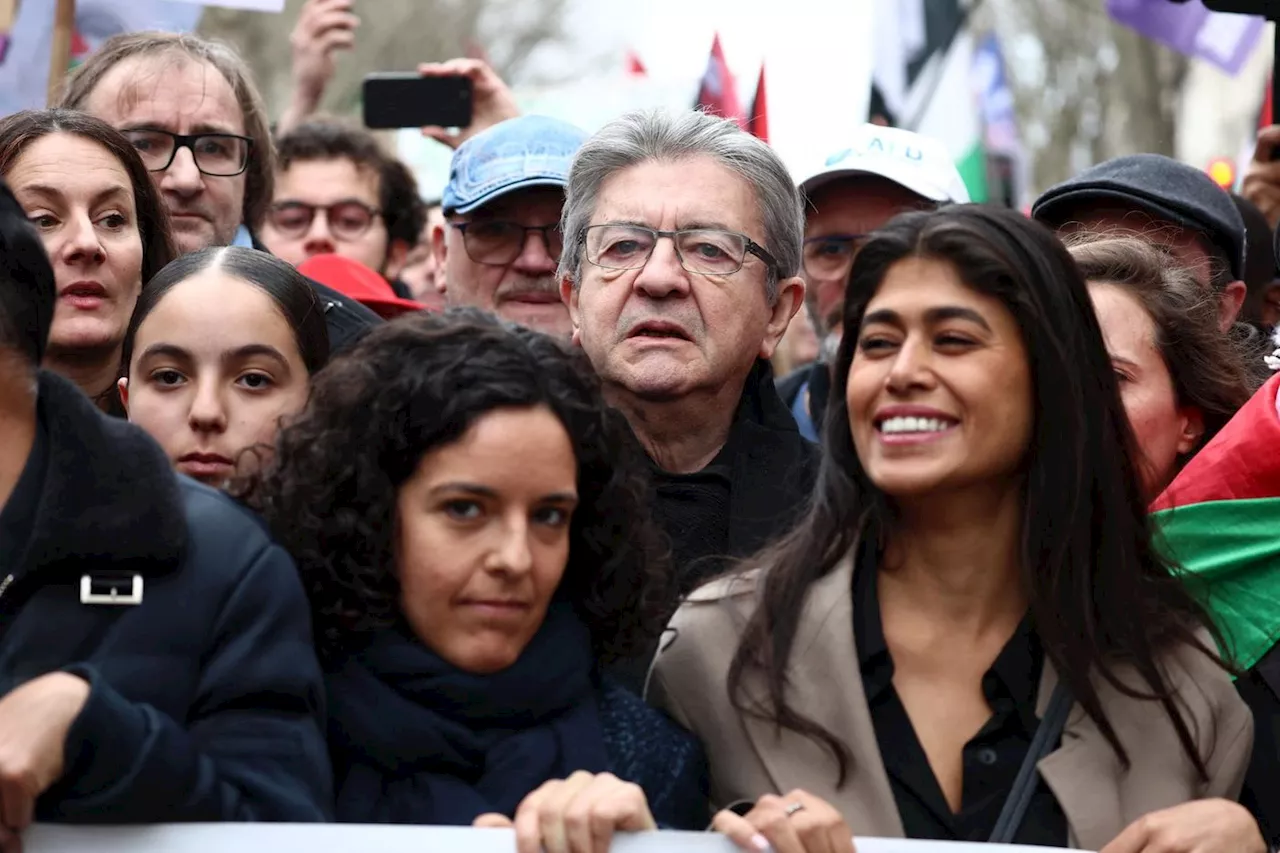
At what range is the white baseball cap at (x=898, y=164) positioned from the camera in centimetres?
599

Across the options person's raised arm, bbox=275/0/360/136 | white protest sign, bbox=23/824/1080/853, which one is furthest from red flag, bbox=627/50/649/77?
white protest sign, bbox=23/824/1080/853

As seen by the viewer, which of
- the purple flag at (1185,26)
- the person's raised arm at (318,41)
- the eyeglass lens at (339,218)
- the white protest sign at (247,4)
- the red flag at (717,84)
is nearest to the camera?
the white protest sign at (247,4)

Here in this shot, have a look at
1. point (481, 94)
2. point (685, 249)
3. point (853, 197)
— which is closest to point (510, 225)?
point (685, 249)

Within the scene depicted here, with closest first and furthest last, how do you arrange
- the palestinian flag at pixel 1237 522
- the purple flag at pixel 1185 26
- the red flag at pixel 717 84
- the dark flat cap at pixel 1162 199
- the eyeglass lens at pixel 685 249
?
1. the palestinian flag at pixel 1237 522
2. the eyeglass lens at pixel 685 249
3. the dark flat cap at pixel 1162 199
4. the red flag at pixel 717 84
5. the purple flag at pixel 1185 26

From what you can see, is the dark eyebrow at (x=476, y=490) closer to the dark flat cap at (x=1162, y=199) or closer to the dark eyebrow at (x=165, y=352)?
the dark eyebrow at (x=165, y=352)

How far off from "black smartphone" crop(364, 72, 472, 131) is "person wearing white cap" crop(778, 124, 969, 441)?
46.3 inches

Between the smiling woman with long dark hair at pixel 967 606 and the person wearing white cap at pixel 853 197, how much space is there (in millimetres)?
2004

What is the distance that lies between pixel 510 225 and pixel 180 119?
83 centimetres

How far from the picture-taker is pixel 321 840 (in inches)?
126

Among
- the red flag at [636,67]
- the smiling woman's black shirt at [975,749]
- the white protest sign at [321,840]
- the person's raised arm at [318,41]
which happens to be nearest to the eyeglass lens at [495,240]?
the smiling woman's black shirt at [975,749]

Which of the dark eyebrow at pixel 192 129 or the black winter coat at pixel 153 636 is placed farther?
the dark eyebrow at pixel 192 129

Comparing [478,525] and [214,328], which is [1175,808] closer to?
[478,525]

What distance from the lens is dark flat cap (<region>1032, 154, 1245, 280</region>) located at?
5.39 m

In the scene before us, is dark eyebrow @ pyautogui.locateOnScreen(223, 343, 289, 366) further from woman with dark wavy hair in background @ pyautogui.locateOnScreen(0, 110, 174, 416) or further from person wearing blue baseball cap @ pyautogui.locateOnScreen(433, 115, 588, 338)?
person wearing blue baseball cap @ pyautogui.locateOnScreen(433, 115, 588, 338)
